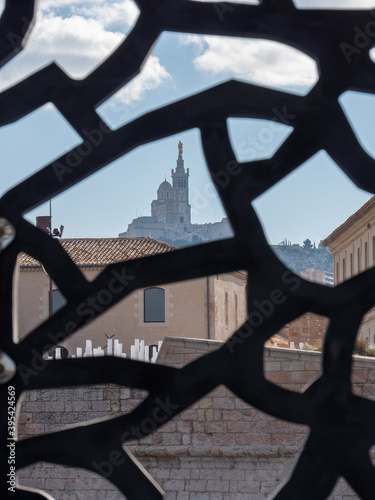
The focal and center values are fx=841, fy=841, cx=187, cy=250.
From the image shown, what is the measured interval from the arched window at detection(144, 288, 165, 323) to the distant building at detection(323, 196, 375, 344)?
662 centimetres

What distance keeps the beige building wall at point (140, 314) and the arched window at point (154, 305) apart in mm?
173

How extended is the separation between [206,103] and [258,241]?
52 centimetres

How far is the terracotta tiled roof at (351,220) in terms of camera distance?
23594 millimetres

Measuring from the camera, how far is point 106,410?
11.4 meters

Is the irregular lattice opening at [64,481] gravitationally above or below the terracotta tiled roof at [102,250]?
below

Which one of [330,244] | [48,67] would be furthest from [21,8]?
[330,244]

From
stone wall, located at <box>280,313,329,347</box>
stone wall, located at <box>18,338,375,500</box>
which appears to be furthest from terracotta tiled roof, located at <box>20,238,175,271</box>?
stone wall, located at <box>18,338,375,500</box>

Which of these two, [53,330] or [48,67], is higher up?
[48,67]

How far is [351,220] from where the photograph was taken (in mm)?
26781

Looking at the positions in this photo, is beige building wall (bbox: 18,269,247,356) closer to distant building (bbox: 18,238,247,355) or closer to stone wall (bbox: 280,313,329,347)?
distant building (bbox: 18,238,247,355)

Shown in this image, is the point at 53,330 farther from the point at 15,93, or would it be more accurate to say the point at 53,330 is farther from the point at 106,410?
the point at 106,410

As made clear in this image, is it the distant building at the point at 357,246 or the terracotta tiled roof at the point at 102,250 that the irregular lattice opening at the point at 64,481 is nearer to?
the distant building at the point at 357,246

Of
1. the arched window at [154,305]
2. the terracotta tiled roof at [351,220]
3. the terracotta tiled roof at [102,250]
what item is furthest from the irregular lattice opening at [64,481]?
the arched window at [154,305]

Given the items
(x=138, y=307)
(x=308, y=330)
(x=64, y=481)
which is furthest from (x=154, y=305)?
(x=64, y=481)
